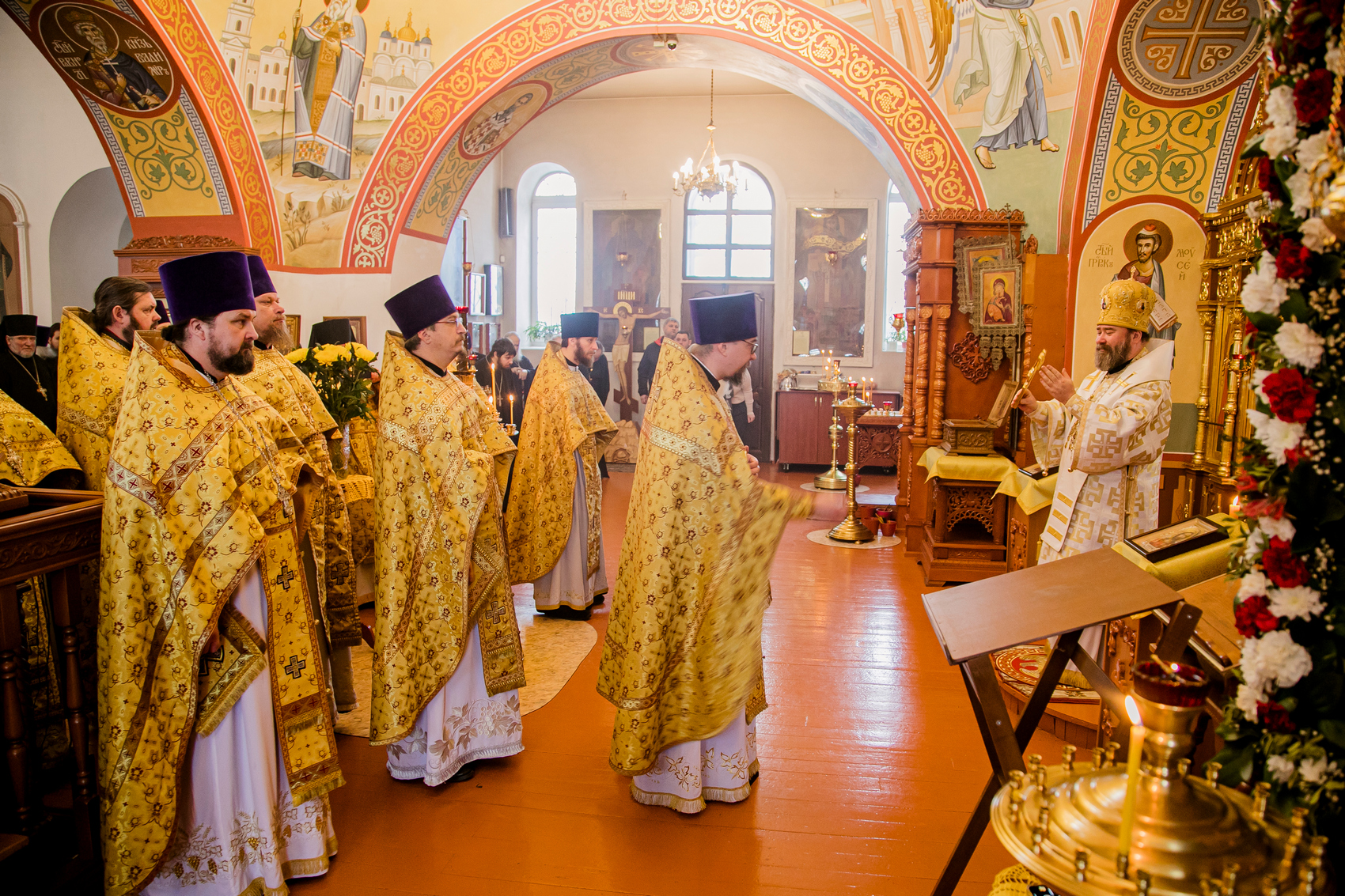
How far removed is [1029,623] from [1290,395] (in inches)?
28.7

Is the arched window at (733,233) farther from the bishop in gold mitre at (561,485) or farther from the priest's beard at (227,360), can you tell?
the priest's beard at (227,360)

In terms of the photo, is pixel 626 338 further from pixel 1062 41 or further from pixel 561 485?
pixel 561 485

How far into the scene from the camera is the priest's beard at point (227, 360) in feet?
8.98

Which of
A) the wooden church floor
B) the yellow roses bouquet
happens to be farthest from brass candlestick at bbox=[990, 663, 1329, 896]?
the yellow roses bouquet

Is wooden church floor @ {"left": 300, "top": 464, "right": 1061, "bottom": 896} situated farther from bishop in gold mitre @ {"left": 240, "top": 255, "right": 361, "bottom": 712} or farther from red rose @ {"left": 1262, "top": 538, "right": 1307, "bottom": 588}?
red rose @ {"left": 1262, "top": 538, "right": 1307, "bottom": 588}

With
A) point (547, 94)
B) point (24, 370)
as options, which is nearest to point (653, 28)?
point (547, 94)

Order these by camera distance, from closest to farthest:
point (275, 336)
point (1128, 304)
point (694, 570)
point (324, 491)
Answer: point (694, 570) → point (324, 491) → point (1128, 304) → point (275, 336)

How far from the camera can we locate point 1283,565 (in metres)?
1.49

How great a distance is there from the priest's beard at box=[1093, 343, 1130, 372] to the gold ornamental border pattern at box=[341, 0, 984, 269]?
3.56 m

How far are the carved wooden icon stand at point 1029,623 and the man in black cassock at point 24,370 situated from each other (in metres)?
6.34

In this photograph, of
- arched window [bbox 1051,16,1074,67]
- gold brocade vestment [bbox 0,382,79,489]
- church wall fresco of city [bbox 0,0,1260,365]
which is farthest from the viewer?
arched window [bbox 1051,16,1074,67]

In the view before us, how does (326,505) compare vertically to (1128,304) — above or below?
below

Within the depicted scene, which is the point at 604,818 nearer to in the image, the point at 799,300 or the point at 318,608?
the point at 318,608

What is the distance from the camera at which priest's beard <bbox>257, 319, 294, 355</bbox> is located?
4.20 m
